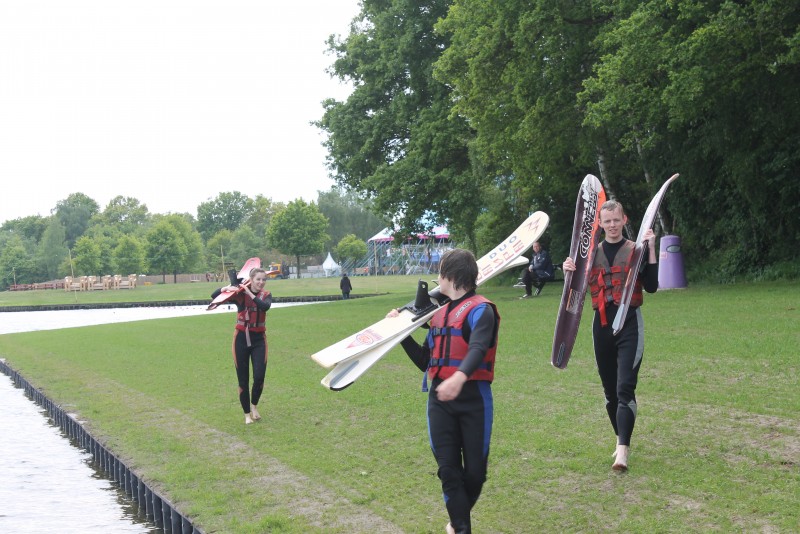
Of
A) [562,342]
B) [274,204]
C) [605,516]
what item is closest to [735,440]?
[562,342]

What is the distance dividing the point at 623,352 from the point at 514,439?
208 centimetres

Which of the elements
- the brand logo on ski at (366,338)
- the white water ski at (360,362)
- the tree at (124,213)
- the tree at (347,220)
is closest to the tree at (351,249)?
the tree at (347,220)

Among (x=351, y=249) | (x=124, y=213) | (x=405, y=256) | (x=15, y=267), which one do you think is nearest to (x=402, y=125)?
(x=405, y=256)

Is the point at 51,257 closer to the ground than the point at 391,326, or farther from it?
farther from it

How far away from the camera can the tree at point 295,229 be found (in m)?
111

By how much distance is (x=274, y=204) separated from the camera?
168 m

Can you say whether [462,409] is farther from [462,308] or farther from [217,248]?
[217,248]

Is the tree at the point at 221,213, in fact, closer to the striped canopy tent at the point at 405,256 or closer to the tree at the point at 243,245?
the tree at the point at 243,245

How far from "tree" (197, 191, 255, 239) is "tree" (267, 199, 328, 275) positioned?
56932 mm

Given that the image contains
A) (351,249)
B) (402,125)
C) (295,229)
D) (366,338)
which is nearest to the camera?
(366,338)

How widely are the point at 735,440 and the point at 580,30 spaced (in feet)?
66.7

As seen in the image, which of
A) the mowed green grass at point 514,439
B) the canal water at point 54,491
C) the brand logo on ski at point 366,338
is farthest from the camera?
the canal water at point 54,491

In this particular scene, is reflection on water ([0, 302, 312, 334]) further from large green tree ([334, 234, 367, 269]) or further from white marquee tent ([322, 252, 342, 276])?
large green tree ([334, 234, 367, 269])

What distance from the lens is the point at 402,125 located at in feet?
124
